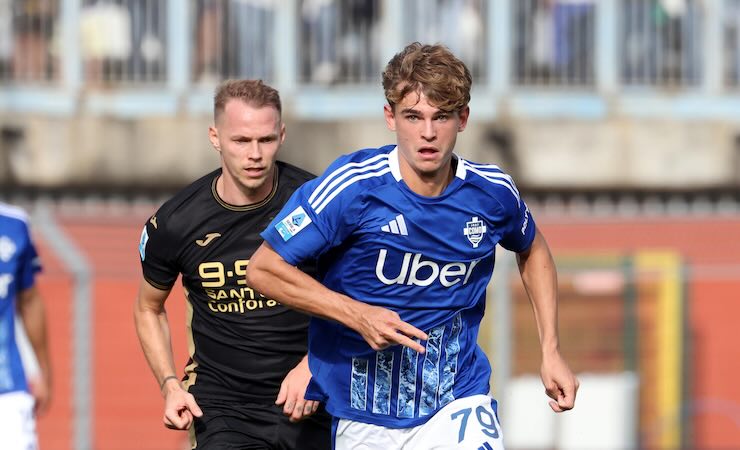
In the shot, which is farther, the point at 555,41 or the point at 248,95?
the point at 555,41

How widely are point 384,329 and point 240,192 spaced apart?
1.42m

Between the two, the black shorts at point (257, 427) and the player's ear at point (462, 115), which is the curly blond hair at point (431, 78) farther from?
the black shorts at point (257, 427)

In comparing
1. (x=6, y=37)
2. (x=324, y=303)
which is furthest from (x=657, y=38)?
(x=324, y=303)

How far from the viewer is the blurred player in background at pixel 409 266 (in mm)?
5148

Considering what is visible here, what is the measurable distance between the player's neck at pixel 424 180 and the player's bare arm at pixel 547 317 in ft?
2.06

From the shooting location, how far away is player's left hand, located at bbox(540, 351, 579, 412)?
17.6ft

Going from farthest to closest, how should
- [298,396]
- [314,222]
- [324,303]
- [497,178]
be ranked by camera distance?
[298,396], [497,178], [314,222], [324,303]

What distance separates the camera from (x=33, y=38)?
567 inches

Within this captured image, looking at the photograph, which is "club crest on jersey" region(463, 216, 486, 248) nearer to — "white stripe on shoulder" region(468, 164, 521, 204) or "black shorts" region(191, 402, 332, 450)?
"white stripe on shoulder" region(468, 164, 521, 204)

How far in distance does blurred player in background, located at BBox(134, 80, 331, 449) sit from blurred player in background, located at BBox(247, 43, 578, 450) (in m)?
0.44

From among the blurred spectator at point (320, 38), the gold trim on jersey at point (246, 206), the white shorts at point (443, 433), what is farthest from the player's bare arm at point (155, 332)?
the blurred spectator at point (320, 38)

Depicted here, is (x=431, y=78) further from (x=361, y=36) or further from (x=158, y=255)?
(x=361, y=36)

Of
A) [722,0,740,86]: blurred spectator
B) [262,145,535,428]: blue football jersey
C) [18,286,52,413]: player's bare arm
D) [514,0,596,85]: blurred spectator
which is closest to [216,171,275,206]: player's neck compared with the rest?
[262,145,535,428]: blue football jersey

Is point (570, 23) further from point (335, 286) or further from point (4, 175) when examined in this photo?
point (335, 286)
